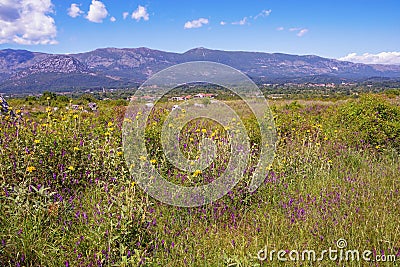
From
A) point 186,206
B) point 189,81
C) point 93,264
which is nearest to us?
point 93,264

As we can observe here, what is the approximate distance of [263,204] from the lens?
A: 3381mm

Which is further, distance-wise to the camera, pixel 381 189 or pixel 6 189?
pixel 381 189

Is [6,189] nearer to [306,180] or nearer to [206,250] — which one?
[206,250]

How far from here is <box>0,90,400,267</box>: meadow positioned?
7.70 ft

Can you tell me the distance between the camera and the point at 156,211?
121 inches

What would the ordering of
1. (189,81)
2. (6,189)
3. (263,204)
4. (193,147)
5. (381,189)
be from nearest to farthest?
(6,189)
(263,204)
(381,189)
(189,81)
(193,147)

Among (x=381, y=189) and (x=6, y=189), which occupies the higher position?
(x=6, y=189)

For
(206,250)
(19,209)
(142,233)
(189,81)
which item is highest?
(189,81)

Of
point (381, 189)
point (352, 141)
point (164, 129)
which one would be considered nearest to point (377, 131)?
point (352, 141)

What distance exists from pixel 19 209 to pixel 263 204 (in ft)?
7.51

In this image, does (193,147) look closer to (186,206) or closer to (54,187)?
(186,206)

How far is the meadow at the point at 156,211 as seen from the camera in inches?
92.4

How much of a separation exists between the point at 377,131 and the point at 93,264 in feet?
18.5

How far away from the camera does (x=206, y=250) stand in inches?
101
